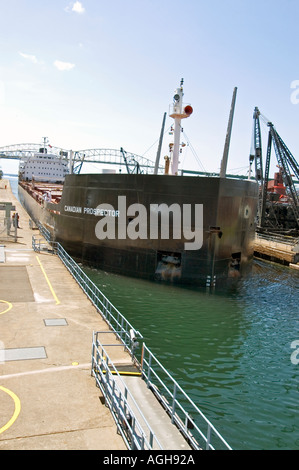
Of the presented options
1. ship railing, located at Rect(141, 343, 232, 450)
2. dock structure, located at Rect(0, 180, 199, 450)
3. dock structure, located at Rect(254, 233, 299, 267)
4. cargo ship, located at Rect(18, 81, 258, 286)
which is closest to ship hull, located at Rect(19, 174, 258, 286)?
cargo ship, located at Rect(18, 81, 258, 286)

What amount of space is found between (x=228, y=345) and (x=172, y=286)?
26.5ft

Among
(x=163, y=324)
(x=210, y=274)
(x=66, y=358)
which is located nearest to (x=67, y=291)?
(x=163, y=324)

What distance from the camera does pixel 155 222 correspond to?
2255cm

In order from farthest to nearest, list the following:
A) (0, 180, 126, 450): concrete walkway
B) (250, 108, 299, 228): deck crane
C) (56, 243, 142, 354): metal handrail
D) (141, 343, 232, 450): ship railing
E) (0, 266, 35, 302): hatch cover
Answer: (250, 108, 299, 228): deck crane
(0, 266, 35, 302): hatch cover
(56, 243, 142, 354): metal handrail
(0, 180, 126, 450): concrete walkway
(141, 343, 232, 450): ship railing

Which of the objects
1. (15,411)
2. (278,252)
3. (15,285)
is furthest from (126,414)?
(278,252)

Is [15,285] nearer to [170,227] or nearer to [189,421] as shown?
[170,227]

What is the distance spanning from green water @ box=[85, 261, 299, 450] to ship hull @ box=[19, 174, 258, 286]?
3.95 ft

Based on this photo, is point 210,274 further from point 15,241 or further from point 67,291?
point 15,241

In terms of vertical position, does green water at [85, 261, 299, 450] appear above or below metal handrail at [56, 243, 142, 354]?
below

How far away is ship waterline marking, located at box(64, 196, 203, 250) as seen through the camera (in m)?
21.8

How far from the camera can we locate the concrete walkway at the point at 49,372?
7.05 m

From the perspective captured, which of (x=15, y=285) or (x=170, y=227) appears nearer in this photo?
(x=15, y=285)

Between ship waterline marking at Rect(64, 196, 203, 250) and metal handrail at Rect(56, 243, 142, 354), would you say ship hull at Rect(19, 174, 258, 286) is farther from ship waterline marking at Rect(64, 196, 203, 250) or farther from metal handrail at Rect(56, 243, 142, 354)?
metal handrail at Rect(56, 243, 142, 354)

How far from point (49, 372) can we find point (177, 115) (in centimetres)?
2233
